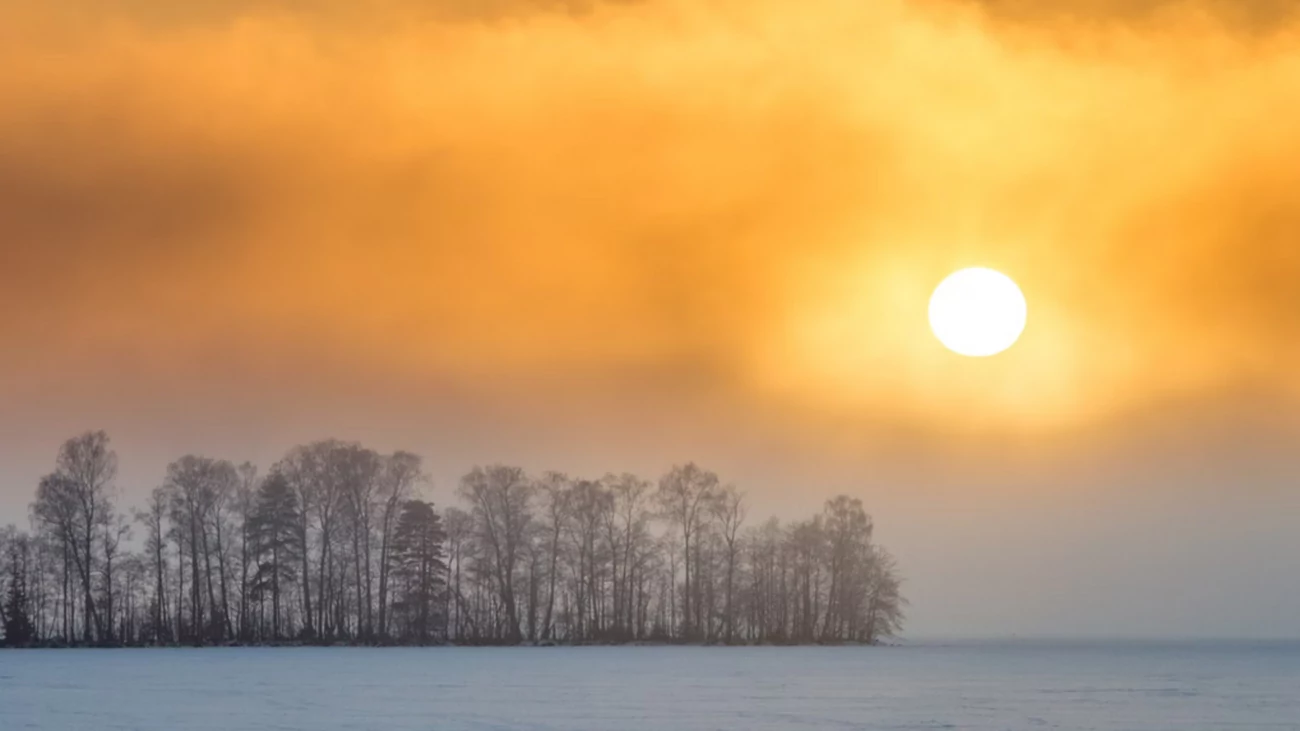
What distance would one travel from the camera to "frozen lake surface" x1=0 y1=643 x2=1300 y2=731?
124 feet

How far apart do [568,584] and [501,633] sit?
7.10 metres

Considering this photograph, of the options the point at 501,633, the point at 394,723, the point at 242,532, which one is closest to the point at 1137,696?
the point at 394,723

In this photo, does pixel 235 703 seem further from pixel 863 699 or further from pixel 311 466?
pixel 311 466

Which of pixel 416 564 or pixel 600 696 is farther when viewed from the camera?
pixel 416 564

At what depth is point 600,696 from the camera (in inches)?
1839

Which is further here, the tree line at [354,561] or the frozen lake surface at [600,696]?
the tree line at [354,561]

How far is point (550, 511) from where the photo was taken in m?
114

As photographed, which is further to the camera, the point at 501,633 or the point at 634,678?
the point at 501,633

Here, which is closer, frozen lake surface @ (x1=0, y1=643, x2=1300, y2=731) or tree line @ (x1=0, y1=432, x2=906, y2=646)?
frozen lake surface @ (x1=0, y1=643, x2=1300, y2=731)

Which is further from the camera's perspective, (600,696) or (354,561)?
(354,561)

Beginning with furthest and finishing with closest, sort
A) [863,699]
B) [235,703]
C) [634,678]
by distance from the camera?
[634,678]
[863,699]
[235,703]

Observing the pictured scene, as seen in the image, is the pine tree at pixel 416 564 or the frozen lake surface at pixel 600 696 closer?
the frozen lake surface at pixel 600 696

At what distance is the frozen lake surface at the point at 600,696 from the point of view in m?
37.8

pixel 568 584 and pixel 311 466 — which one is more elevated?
pixel 311 466
